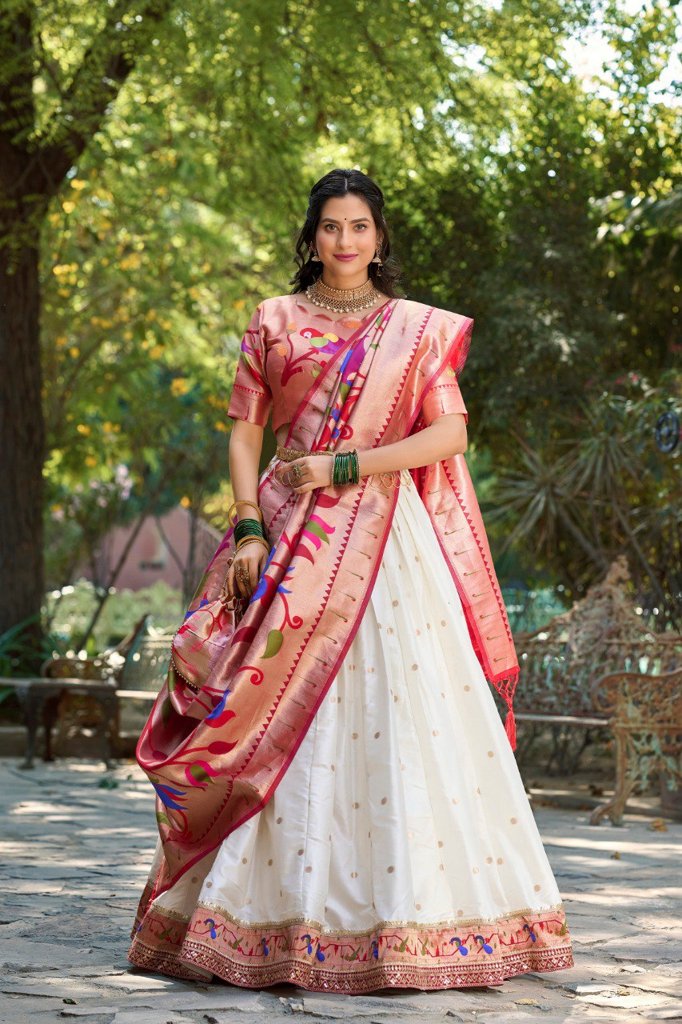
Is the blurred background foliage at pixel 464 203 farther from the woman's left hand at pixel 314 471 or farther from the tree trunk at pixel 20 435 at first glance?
the woman's left hand at pixel 314 471

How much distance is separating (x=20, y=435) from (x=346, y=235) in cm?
669

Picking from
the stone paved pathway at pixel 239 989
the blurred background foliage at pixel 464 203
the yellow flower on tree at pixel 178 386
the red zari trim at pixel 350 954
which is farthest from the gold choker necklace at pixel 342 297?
the yellow flower on tree at pixel 178 386

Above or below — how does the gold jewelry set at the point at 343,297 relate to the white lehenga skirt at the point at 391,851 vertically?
above

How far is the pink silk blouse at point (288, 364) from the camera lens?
3.36m

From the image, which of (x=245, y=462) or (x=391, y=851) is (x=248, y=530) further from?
(x=391, y=851)

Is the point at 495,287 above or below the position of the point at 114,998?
above

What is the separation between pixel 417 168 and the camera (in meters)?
11.1

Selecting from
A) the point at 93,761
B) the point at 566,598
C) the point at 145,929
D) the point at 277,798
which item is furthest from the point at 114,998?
the point at 566,598

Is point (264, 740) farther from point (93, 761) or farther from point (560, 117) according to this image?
point (560, 117)

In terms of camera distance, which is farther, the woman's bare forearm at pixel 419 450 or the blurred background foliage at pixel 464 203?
the blurred background foliage at pixel 464 203

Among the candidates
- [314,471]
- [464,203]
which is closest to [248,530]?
[314,471]

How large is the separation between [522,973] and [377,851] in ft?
1.43

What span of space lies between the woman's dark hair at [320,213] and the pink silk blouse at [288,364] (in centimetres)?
7

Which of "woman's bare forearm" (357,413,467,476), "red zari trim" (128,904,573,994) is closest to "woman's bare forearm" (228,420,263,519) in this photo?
"woman's bare forearm" (357,413,467,476)
